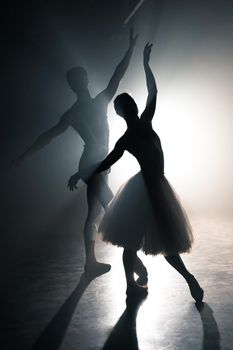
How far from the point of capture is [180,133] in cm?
1092

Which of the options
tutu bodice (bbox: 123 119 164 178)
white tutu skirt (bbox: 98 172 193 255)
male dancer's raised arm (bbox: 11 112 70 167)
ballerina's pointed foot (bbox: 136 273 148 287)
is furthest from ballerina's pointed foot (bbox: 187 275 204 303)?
Answer: male dancer's raised arm (bbox: 11 112 70 167)

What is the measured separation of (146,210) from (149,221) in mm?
89

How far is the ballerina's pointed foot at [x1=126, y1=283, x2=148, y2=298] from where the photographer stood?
3557 millimetres

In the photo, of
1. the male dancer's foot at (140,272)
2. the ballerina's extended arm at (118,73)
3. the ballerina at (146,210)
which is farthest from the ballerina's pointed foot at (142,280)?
the ballerina's extended arm at (118,73)

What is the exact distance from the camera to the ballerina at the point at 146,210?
130 inches

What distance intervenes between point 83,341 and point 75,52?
7340 millimetres

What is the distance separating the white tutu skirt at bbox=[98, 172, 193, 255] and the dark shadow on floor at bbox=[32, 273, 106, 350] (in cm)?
62

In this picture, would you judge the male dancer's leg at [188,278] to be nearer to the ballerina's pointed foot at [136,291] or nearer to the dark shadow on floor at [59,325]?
the ballerina's pointed foot at [136,291]

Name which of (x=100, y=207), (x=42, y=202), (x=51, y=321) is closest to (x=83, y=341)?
(x=51, y=321)

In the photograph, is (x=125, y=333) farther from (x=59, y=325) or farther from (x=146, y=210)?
(x=146, y=210)

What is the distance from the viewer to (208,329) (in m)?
2.87

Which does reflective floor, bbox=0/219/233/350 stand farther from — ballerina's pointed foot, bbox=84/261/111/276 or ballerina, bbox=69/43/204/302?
ballerina, bbox=69/43/204/302

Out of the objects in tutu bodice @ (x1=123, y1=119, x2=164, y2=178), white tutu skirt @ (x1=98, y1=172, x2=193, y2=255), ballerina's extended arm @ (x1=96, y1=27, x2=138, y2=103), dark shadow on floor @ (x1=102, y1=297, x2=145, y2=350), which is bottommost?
dark shadow on floor @ (x1=102, y1=297, x2=145, y2=350)

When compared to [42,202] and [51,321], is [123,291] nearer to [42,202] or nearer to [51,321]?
[51,321]
